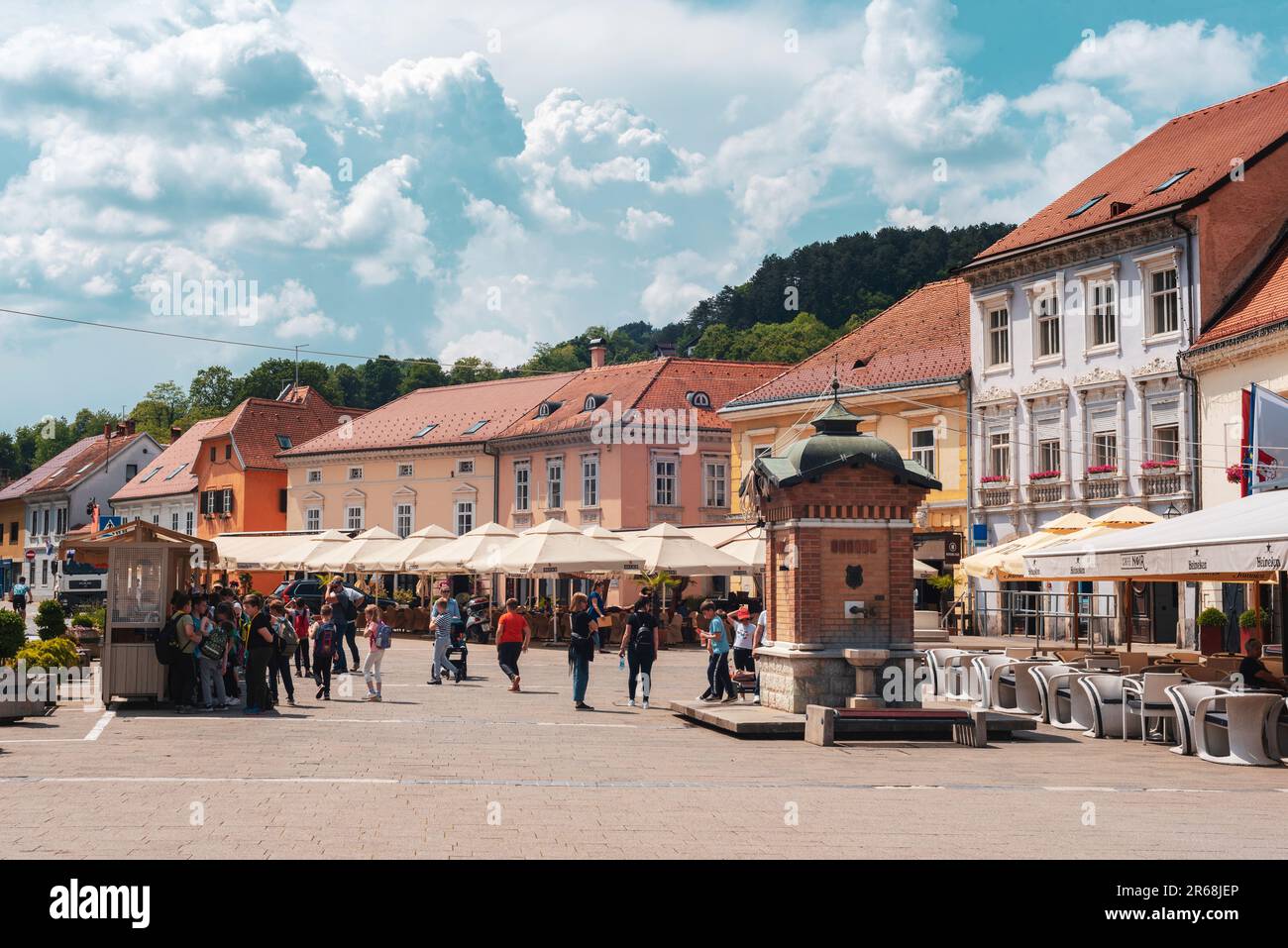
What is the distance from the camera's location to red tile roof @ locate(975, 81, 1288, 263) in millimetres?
37812

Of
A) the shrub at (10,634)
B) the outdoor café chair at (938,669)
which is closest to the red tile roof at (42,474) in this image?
the shrub at (10,634)

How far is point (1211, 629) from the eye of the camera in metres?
32.5

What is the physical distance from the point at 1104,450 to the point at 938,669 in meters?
17.5

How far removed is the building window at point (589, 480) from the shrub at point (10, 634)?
39220 mm

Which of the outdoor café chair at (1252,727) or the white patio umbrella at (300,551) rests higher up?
the white patio umbrella at (300,551)

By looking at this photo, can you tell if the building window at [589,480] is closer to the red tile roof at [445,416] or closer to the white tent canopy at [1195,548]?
the red tile roof at [445,416]

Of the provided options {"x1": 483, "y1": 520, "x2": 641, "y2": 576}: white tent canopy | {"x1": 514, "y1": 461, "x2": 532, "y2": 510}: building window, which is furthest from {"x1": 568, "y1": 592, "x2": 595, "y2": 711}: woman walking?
{"x1": 514, "y1": 461, "x2": 532, "y2": 510}: building window

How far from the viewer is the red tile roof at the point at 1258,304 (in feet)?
110

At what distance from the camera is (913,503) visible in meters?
18.5

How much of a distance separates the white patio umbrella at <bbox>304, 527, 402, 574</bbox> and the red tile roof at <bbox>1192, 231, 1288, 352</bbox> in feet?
78.9

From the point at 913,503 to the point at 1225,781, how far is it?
5792 millimetres

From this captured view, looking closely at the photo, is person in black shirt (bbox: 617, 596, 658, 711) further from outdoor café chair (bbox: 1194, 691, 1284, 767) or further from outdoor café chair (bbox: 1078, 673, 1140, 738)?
outdoor café chair (bbox: 1194, 691, 1284, 767)

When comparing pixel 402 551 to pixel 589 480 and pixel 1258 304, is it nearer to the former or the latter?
pixel 589 480

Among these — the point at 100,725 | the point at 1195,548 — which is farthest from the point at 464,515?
the point at 1195,548
